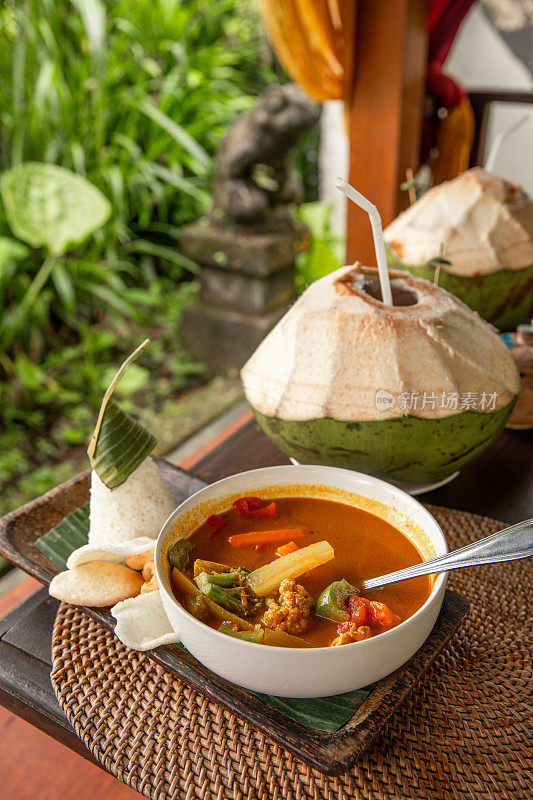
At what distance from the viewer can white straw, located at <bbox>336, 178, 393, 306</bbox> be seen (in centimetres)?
83

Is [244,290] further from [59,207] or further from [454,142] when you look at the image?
[454,142]

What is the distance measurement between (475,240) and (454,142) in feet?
4.38

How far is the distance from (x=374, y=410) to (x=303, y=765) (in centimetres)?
44

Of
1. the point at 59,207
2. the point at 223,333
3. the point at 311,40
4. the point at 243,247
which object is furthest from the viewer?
the point at 223,333

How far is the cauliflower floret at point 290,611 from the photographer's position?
0.73 meters

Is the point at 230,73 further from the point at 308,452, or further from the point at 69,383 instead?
the point at 308,452

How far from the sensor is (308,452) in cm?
105

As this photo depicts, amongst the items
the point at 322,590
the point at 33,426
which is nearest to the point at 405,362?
the point at 322,590

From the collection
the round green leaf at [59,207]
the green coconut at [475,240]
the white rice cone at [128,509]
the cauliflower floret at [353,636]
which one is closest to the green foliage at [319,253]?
the round green leaf at [59,207]

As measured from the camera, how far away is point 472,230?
51.6 inches

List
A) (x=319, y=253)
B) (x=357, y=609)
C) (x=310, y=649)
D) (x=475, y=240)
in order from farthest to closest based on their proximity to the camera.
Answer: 1. (x=319, y=253)
2. (x=475, y=240)
3. (x=357, y=609)
4. (x=310, y=649)

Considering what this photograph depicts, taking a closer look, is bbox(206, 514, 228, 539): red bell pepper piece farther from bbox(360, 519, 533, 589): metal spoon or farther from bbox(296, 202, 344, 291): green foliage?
bbox(296, 202, 344, 291): green foliage

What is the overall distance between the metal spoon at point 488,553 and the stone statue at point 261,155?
2531mm

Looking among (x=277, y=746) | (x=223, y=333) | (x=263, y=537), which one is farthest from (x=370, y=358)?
(x=223, y=333)
